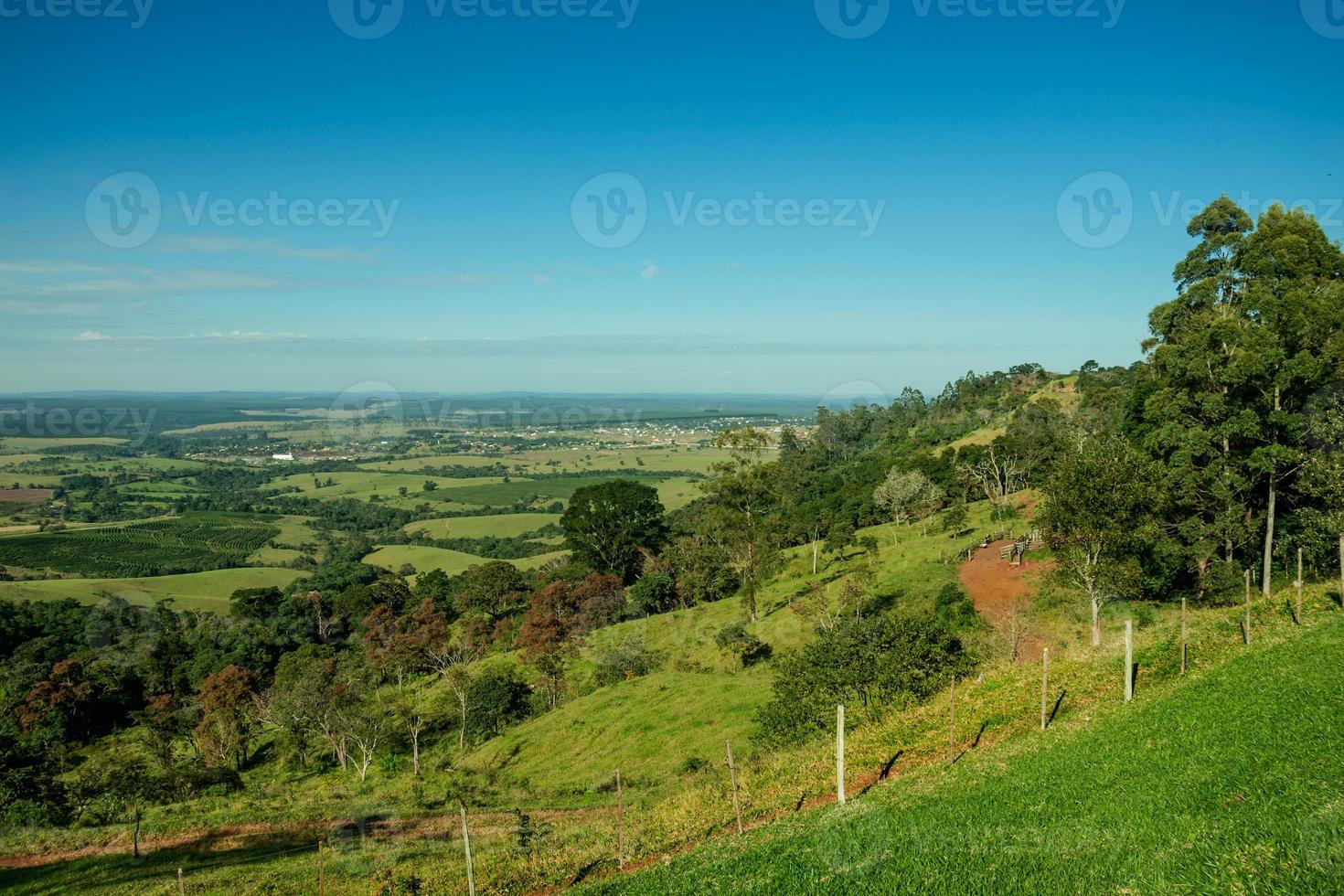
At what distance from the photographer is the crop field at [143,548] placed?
94.2m

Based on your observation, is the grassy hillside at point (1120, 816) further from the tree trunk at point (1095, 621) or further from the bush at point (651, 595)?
the bush at point (651, 595)

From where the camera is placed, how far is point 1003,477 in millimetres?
63281

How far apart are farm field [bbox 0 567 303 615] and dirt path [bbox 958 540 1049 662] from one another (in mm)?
72827

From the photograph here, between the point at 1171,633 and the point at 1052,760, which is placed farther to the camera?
the point at 1171,633

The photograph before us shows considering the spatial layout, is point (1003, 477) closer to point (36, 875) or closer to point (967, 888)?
point (967, 888)

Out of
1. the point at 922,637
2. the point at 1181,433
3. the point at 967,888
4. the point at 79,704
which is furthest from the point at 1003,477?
the point at 79,704

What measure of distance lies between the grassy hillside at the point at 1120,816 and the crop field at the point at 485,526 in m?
110

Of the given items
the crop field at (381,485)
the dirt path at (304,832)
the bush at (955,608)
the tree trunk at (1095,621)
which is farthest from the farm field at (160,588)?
the tree trunk at (1095,621)

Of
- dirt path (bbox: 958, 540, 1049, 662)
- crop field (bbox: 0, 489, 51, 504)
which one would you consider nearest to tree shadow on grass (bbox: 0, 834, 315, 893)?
dirt path (bbox: 958, 540, 1049, 662)

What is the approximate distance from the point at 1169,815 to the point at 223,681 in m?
43.8

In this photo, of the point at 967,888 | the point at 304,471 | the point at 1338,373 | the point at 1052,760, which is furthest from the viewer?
the point at 304,471

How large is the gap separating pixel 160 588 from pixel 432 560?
104ft

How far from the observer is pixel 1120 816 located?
29.9 ft

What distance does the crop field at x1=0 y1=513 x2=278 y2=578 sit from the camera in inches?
3708
